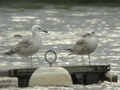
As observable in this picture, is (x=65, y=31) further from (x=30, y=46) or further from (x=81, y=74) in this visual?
(x=81, y=74)

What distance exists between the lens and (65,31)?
100ft

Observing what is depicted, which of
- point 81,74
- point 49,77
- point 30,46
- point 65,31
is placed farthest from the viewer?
point 65,31

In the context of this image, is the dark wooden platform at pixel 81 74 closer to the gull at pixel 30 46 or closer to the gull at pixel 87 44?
the gull at pixel 30 46

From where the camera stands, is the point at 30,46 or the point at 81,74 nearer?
the point at 81,74

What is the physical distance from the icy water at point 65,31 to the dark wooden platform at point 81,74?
0.70 metres

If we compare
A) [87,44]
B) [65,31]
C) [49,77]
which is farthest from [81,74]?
[65,31]

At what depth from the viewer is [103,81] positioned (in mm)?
15438

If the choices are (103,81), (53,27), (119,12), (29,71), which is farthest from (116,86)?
(119,12)

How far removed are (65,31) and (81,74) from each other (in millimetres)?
15156

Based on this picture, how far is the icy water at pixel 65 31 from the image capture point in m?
20.5

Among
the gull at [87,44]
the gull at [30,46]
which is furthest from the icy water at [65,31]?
the gull at [30,46]

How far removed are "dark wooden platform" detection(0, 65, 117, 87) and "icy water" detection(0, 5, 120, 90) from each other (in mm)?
704

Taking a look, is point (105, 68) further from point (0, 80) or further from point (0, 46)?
point (0, 46)

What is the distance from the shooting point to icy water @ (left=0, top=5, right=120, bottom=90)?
20.5m
